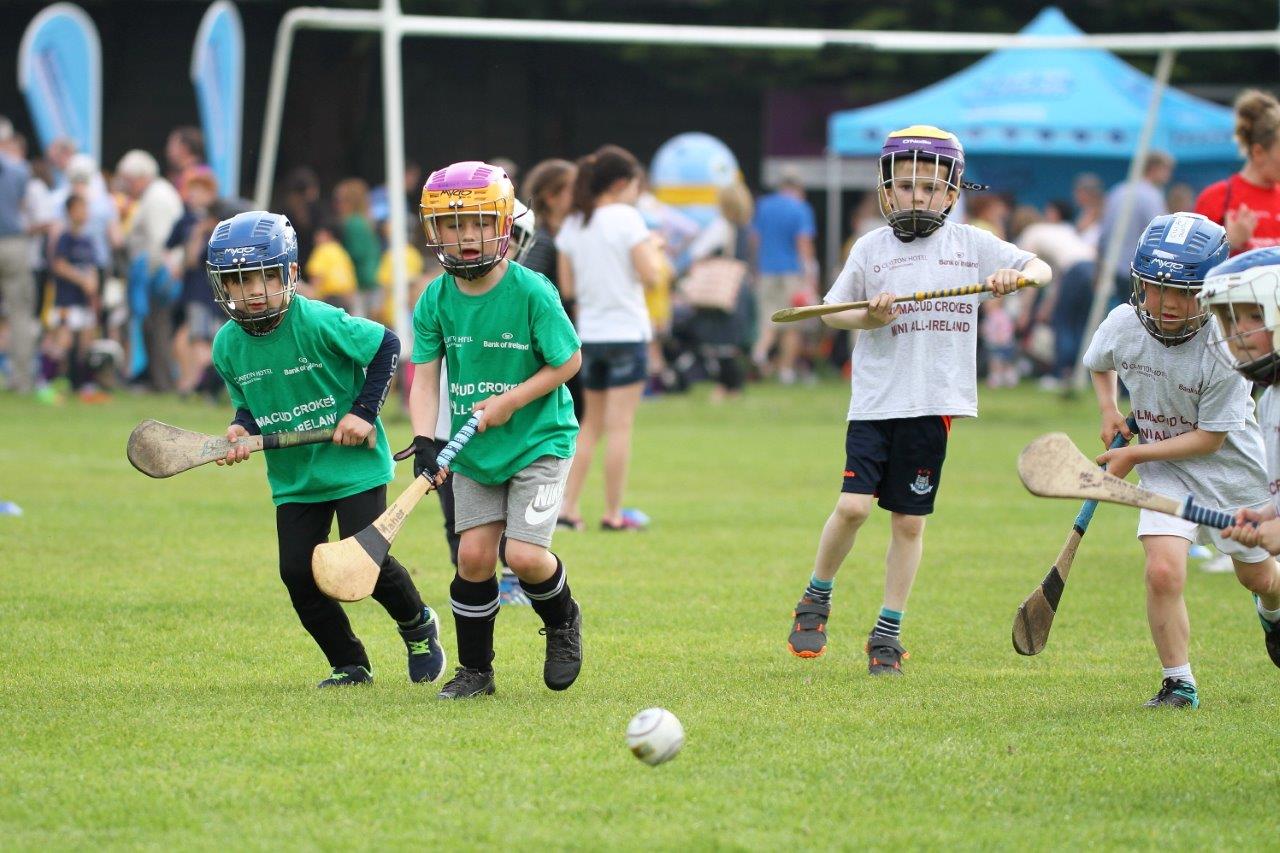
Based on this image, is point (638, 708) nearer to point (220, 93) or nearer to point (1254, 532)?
point (1254, 532)

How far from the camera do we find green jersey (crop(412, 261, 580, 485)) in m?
5.92

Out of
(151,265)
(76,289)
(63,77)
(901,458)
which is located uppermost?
(63,77)

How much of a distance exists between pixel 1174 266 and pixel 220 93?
1495 centimetres

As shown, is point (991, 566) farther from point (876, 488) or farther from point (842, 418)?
point (842, 418)

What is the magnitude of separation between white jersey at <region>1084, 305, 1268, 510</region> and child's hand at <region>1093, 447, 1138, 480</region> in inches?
4.2

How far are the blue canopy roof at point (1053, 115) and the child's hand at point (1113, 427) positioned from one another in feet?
47.8

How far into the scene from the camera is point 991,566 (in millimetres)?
9219

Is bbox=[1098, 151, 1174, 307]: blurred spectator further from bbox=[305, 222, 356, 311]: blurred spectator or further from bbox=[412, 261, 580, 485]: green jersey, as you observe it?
bbox=[412, 261, 580, 485]: green jersey

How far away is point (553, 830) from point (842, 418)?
13106 millimetres

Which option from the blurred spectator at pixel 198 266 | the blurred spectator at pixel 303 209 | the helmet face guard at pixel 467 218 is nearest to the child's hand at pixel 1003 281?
the helmet face guard at pixel 467 218

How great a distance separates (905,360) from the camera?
661 centimetres

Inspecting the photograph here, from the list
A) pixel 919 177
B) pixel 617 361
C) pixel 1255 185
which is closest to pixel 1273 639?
pixel 919 177

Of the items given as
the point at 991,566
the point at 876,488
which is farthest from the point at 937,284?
the point at 991,566

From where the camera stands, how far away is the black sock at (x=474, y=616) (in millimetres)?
5973
